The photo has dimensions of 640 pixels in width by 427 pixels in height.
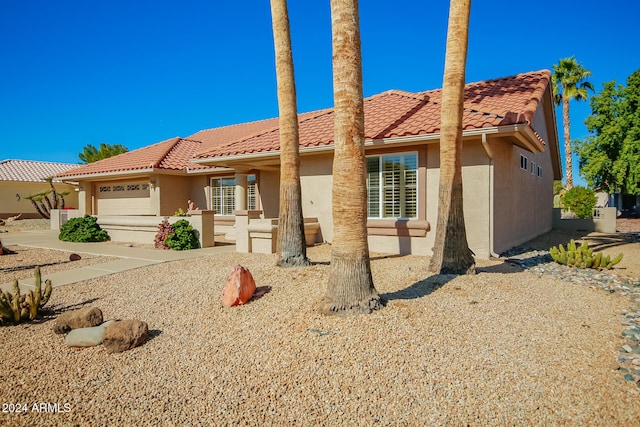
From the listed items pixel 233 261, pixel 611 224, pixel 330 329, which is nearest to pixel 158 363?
pixel 330 329

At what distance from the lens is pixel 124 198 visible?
2036 centimetres

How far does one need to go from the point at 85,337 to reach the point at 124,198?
17.3m

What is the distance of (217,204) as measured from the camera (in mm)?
17688

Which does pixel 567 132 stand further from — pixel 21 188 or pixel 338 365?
pixel 21 188

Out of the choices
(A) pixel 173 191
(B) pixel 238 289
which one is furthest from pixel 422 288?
(A) pixel 173 191

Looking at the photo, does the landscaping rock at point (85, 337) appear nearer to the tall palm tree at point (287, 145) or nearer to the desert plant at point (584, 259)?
the tall palm tree at point (287, 145)

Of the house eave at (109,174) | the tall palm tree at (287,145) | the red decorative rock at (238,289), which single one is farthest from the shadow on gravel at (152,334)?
the house eave at (109,174)

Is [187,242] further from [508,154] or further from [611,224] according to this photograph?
[611,224]

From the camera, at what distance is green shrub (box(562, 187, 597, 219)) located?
21.0 meters

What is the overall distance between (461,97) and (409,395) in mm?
5948

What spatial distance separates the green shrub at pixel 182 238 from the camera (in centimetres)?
1230

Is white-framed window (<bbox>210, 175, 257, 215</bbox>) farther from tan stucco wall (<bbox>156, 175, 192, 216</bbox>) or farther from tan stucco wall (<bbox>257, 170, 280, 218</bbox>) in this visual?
tan stucco wall (<bbox>156, 175, 192, 216</bbox>)

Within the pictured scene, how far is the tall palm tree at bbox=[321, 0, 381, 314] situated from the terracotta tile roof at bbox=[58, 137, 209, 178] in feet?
43.1

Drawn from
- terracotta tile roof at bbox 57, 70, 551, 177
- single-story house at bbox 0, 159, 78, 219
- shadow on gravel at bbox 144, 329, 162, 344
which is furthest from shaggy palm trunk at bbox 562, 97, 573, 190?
single-story house at bbox 0, 159, 78, 219
